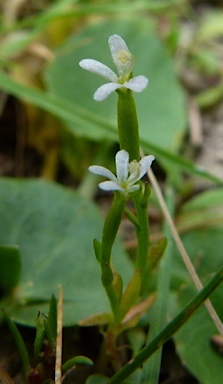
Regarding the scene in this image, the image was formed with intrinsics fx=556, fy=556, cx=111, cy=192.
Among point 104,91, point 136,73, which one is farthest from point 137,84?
point 136,73

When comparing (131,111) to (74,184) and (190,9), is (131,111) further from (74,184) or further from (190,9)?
(190,9)

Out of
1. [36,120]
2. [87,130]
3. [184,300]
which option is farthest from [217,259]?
[36,120]

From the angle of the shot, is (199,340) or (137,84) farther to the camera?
(199,340)

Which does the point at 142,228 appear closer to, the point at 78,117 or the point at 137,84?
the point at 137,84

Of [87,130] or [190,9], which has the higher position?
[190,9]

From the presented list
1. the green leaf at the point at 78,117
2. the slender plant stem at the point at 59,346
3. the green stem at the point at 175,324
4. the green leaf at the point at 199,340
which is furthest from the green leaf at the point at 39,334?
the green leaf at the point at 78,117
